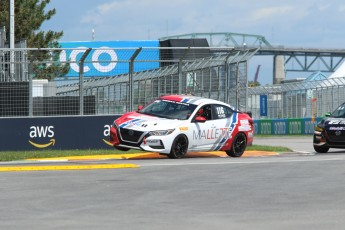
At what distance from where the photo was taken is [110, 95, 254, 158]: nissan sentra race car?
2094 cm

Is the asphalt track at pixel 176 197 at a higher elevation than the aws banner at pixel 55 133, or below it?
below

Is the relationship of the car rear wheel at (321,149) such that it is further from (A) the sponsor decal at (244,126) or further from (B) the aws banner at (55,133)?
(B) the aws banner at (55,133)

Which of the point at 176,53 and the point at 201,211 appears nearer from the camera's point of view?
the point at 201,211

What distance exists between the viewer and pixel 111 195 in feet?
40.4

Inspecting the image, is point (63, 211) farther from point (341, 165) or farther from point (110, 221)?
point (341, 165)

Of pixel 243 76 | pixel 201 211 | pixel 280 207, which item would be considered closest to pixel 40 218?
pixel 201 211

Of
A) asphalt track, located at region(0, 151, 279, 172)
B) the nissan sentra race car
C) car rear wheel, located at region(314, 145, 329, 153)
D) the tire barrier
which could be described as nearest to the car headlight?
the nissan sentra race car

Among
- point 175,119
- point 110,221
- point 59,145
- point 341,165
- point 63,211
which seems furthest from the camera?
point 59,145

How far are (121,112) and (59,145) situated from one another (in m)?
1.98

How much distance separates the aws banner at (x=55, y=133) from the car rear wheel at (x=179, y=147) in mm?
4250

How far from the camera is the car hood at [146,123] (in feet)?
68.8

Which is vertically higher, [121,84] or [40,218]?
[121,84]

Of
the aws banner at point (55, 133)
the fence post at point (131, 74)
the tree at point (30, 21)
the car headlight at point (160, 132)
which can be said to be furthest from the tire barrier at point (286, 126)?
the car headlight at point (160, 132)

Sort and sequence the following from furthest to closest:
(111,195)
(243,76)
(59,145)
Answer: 1. (243,76)
2. (59,145)
3. (111,195)
